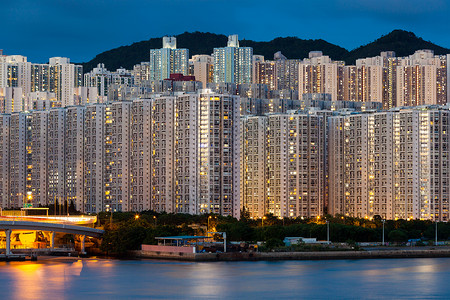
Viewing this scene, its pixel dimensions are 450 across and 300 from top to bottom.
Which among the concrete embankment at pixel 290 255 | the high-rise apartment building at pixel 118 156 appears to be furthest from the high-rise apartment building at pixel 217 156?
the concrete embankment at pixel 290 255

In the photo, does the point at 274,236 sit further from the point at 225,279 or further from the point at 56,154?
the point at 56,154

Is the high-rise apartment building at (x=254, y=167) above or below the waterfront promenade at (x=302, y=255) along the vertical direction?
above

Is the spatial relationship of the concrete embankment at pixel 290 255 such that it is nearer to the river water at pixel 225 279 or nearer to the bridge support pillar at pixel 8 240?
the river water at pixel 225 279

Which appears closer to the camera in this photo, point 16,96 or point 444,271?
point 444,271

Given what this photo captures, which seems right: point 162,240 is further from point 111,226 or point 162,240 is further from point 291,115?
point 291,115

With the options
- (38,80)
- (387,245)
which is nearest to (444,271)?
(387,245)

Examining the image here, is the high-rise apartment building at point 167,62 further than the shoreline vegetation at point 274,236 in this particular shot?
Yes
